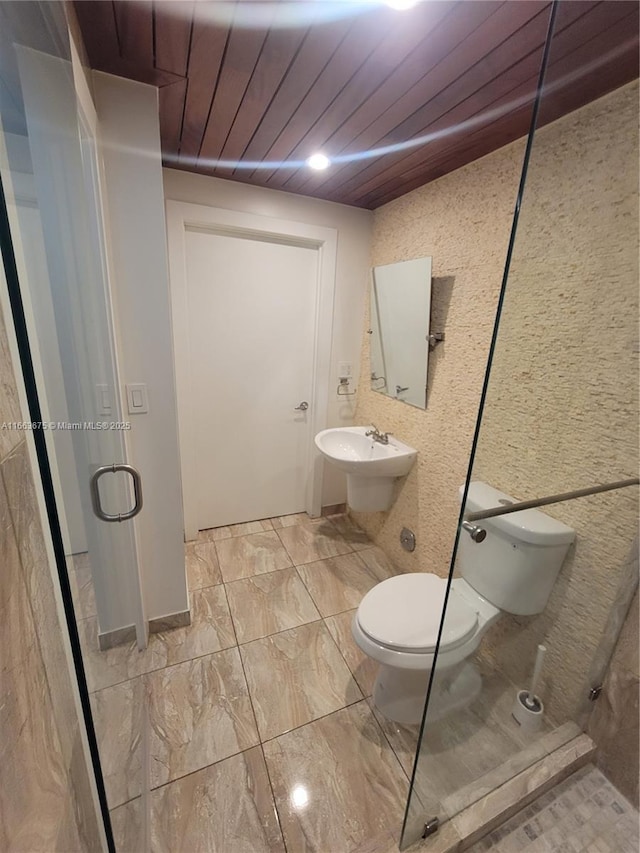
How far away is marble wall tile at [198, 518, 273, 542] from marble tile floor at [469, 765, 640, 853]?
1.80 m

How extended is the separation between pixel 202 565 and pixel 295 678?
917 millimetres

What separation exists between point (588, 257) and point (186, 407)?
2.00 meters

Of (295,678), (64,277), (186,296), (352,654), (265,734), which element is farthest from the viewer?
(186,296)

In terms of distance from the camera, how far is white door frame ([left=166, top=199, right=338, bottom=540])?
1.87m

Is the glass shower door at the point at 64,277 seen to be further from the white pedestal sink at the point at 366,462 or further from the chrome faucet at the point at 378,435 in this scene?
the chrome faucet at the point at 378,435

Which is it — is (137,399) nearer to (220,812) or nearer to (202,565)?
(202,565)

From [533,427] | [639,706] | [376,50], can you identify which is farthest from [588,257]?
[639,706]

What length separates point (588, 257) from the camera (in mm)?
1055

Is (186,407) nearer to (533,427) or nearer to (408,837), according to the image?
(533,427)

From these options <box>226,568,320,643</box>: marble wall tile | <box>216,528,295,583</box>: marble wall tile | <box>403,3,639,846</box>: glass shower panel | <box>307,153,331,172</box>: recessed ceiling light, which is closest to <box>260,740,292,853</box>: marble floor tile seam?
<box>403,3,639,846</box>: glass shower panel

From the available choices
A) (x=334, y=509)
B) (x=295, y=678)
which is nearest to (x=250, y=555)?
(x=334, y=509)

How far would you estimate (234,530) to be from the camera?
2.48 meters

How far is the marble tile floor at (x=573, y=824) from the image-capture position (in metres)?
1.04

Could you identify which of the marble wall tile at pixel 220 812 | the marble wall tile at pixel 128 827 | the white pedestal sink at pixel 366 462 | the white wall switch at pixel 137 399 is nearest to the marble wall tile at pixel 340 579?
the white pedestal sink at pixel 366 462
